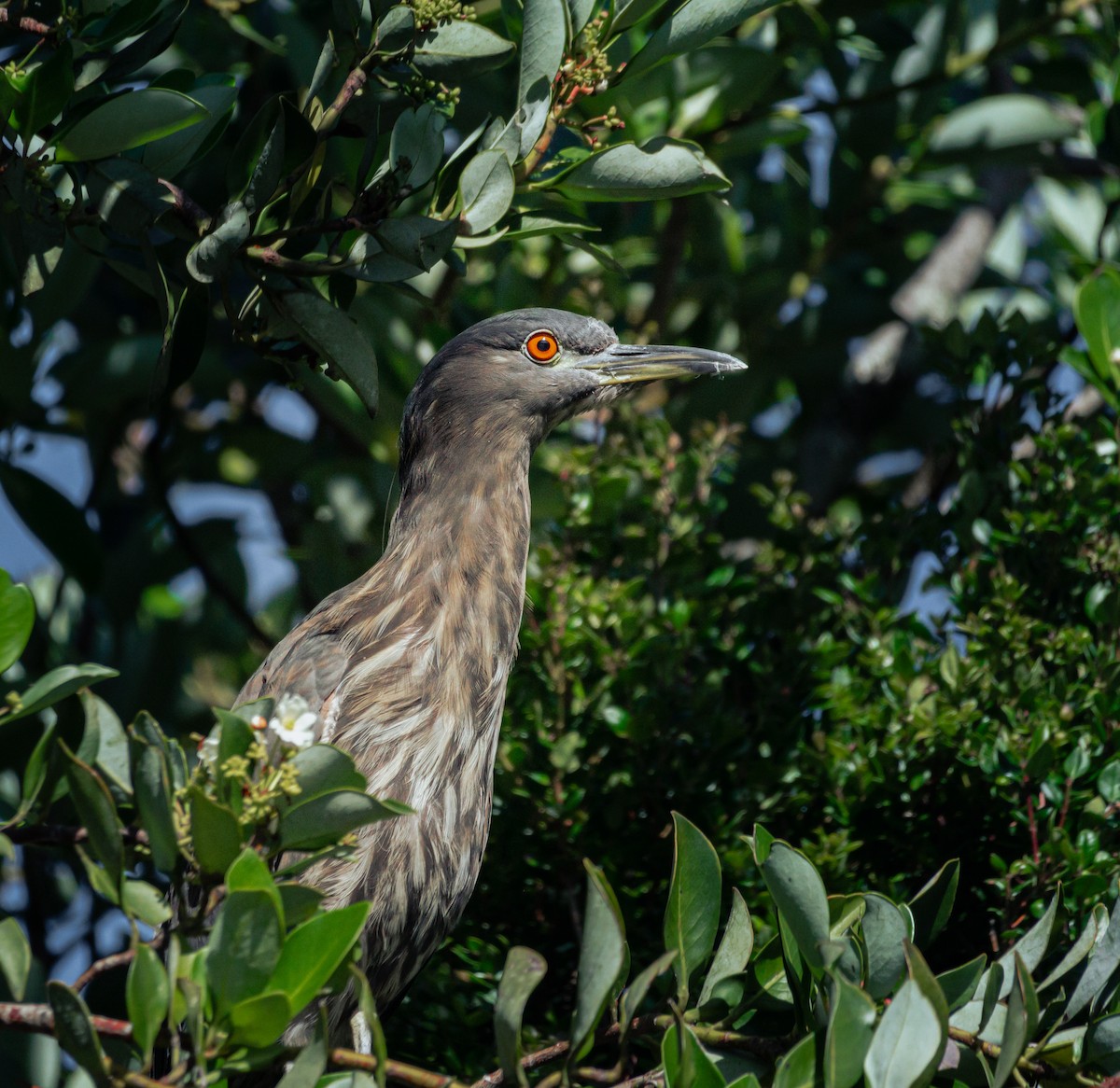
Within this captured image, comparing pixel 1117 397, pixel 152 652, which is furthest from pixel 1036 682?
pixel 152 652

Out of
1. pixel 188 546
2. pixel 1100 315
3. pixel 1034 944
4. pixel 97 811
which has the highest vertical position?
pixel 1100 315

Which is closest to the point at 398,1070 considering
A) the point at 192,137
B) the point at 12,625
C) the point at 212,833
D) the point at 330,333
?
the point at 212,833

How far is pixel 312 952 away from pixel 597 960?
35 cm

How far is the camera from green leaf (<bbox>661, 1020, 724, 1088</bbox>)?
1.63 m

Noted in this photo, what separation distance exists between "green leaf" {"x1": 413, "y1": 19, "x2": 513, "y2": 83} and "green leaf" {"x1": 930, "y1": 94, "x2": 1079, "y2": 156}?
2358 millimetres

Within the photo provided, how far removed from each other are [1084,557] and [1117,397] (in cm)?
46

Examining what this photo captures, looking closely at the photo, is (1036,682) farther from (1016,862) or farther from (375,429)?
(375,429)

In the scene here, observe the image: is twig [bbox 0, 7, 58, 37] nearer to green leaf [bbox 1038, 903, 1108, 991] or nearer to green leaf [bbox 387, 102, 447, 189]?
green leaf [bbox 387, 102, 447, 189]

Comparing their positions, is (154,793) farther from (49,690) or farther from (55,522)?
(55,522)

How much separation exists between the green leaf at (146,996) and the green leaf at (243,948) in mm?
62

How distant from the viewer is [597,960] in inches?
65.3

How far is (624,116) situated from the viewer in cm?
366

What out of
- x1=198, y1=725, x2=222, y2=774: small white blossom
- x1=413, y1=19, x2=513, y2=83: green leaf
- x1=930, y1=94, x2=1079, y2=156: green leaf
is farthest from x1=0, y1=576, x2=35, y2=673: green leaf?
x1=930, y1=94, x2=1079, y2=156: green leaf

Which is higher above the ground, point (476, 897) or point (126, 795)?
point (126, 795)
